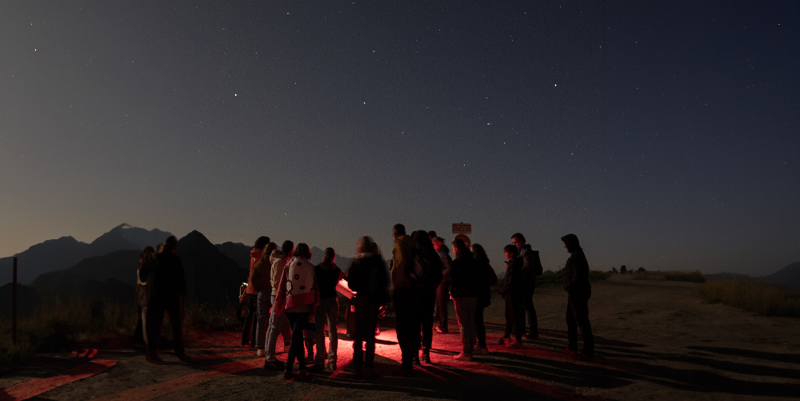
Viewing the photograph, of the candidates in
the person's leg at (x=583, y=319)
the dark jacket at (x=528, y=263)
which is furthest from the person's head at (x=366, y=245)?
the dark jacket at (x=528, y=263)

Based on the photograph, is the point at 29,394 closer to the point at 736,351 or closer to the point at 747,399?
the point at 747,399

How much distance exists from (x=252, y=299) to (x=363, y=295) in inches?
128

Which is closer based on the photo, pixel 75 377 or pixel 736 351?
pixel 75 377

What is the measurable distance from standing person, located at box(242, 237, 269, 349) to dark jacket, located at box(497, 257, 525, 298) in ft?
14.8

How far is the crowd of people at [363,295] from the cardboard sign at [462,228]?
2735 mm

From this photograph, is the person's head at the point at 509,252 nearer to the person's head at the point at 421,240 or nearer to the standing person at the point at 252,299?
the person's head at the point at 421,240

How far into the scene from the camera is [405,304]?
6.95 m

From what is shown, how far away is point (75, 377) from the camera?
23.1 ft

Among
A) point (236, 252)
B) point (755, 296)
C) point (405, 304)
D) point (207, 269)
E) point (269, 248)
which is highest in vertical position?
point (236, 252)

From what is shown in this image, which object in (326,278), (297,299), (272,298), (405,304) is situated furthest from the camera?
(272,298)

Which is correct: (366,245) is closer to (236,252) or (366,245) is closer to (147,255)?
(147,255)

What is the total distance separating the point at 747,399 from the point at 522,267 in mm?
4383

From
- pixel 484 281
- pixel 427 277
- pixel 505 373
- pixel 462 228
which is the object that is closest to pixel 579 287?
pixel 484 281

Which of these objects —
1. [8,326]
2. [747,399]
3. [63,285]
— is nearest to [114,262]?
[63,285]
